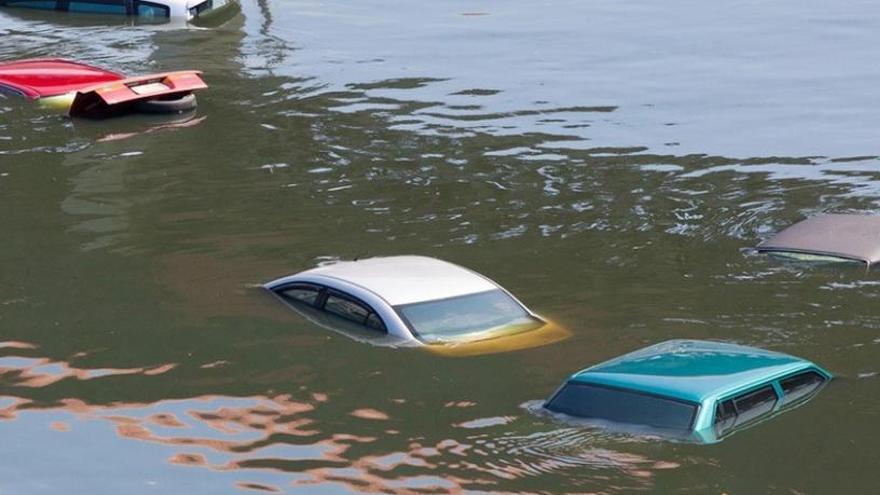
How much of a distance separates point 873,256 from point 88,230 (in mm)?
11492

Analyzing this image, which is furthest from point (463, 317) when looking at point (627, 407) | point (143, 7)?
point (143, 7)

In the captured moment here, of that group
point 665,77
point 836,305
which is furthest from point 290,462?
point 665,77

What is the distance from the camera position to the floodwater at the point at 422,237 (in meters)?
15.2

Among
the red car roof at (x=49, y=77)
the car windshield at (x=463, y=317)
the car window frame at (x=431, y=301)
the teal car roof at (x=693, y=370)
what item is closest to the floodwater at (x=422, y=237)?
the car window frame at (x=431, y=301)

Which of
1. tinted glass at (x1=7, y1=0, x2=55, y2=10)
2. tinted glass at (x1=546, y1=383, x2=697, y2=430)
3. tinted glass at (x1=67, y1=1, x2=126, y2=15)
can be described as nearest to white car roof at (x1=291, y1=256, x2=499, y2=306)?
tinted glass at (x1=546, y1=383, x2=697, y2=430)

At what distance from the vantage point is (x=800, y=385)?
16.1 m

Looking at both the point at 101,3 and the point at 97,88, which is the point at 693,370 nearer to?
the point at 97,88

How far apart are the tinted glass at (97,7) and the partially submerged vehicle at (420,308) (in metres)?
25.2

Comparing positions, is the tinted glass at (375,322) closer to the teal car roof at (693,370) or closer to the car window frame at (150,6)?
the teal car roof at (693,370)

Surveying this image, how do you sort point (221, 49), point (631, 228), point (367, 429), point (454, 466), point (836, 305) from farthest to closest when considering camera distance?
point (221, 49)
point (631, 228)
point (836, 305)
point (367, 429)
point (454, 466)

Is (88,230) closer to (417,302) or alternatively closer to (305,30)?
(417,302)

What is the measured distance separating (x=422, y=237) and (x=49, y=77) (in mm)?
12949

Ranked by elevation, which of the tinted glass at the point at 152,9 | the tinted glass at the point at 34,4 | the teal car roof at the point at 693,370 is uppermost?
the teal car roof at the point at 693,370

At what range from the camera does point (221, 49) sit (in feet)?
127
